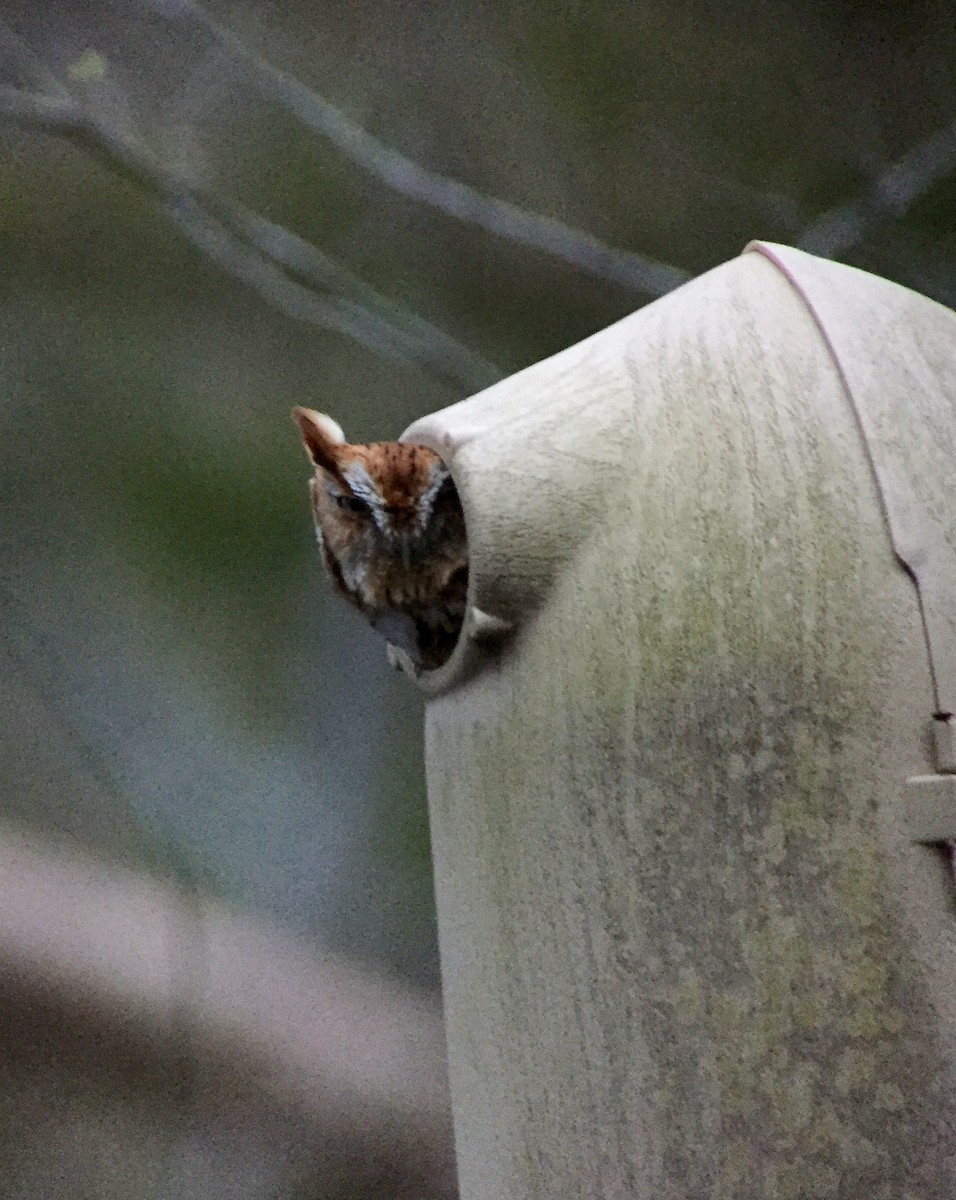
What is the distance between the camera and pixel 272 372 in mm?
1453

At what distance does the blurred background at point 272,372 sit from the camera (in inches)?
53.4

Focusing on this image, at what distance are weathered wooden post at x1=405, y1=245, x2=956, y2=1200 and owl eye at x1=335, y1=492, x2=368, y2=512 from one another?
0.43ft

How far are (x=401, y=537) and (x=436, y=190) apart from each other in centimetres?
78

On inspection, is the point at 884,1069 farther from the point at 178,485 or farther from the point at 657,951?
the point at 178,485

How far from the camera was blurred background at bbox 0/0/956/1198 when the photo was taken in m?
1.36

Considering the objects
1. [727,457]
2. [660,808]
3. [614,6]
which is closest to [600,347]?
[727,457]

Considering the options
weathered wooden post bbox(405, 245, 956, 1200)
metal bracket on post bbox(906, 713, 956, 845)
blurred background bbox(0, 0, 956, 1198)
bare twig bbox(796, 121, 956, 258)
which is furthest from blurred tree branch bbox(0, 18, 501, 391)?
metal bracket on post bbox(906, 713, 956, 845)

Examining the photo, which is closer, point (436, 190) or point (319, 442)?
point (319, 442)

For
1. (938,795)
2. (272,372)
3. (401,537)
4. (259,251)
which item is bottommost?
(938,795)

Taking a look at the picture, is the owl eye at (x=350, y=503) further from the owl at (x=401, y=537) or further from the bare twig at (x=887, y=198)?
the bare twig at (x=887, y=198)

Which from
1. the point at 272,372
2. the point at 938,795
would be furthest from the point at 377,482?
the point at 272,372

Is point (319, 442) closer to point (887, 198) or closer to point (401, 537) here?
point (401, 537)

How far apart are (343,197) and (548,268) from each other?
11.6 inches

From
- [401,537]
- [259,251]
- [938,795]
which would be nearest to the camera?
[938,795]
